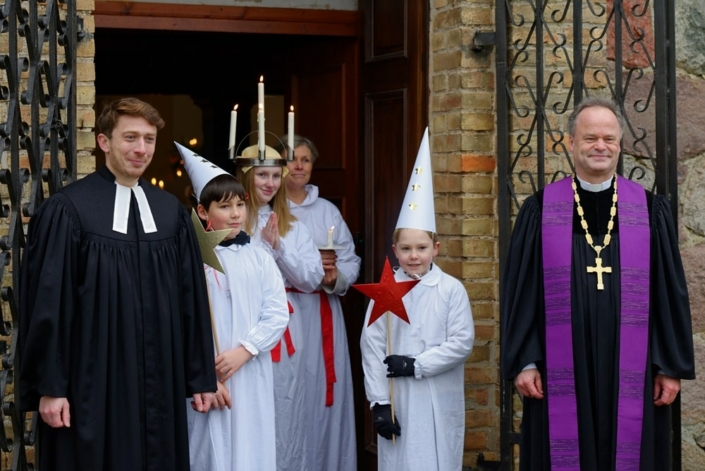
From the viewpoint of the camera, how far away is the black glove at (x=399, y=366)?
483 centimetres

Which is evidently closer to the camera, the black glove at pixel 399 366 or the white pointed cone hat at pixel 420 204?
the black glove at pixel 399 366

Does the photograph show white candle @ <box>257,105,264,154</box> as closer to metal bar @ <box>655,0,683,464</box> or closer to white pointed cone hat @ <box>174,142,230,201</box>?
white pointed cone hat @ <box>174,142,230,201</box>

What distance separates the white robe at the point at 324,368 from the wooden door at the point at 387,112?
0.82 ft

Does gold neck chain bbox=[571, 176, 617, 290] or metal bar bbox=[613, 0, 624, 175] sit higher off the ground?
metal bar bbox=[613, 0, 624, 175]

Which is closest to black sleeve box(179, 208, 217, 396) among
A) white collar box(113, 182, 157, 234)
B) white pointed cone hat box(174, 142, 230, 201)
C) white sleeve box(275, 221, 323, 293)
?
white collar box(113, 182, 157, 234)

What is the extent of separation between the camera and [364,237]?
6371 mm

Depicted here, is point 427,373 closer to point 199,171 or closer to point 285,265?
point 285,265

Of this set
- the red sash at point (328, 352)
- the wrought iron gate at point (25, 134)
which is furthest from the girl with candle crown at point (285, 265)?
the wrought iron gate at point (25, 134)

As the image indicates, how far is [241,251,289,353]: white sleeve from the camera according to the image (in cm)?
462

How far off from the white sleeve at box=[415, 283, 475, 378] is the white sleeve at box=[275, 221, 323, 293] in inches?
33.7

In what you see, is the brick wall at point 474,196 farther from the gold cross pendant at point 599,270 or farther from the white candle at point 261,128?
the gold cross pendant at point 599,270

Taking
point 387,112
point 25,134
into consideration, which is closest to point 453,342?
point 387,112

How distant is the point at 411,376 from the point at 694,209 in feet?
5.83

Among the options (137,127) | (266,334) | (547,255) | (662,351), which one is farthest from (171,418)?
(662,351)
